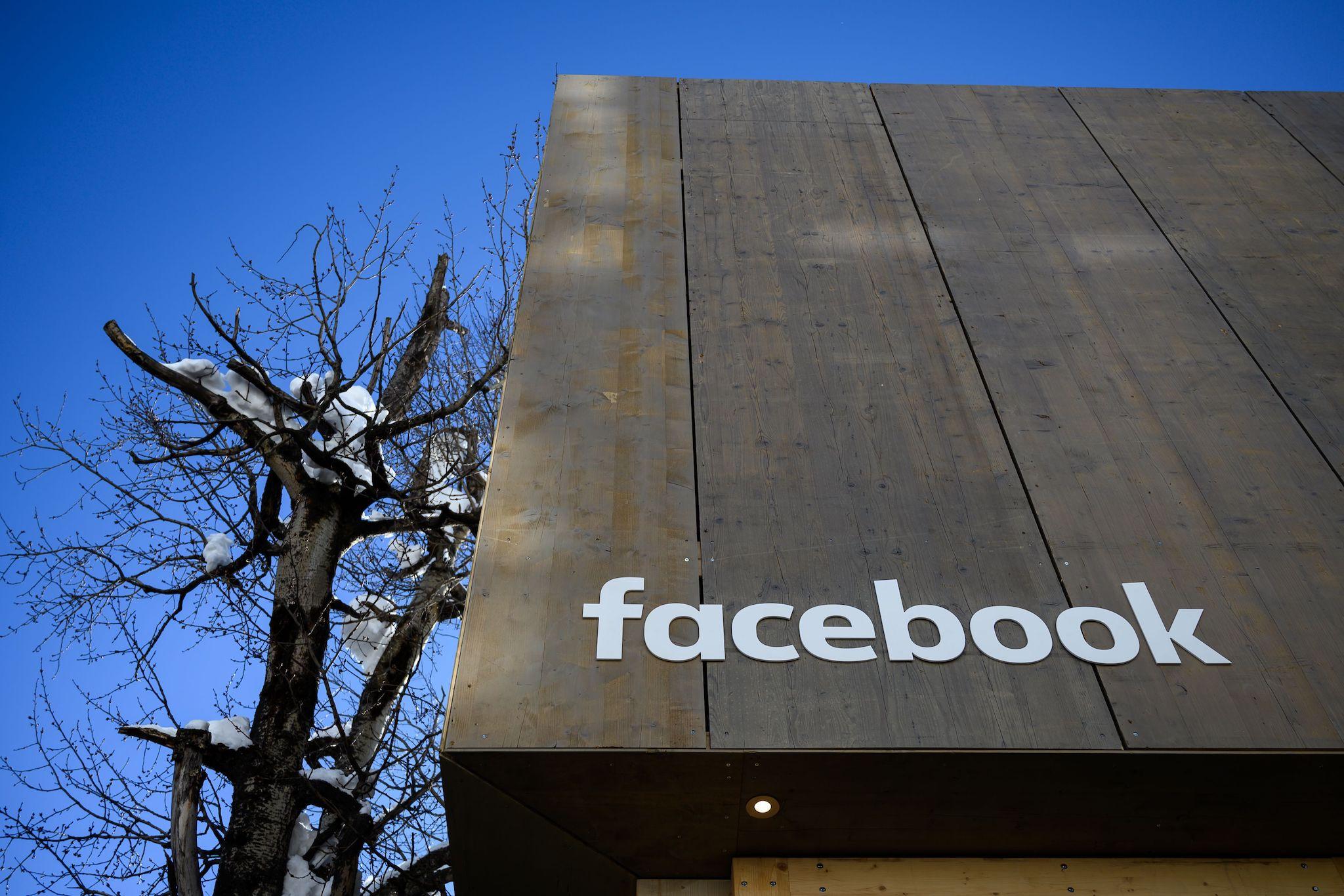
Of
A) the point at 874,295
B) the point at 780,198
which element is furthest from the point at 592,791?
the point at 780,198

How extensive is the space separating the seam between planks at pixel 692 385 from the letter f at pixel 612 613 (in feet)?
0.89

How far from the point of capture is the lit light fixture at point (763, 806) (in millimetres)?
3754

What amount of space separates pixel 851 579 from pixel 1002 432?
49.5 inches

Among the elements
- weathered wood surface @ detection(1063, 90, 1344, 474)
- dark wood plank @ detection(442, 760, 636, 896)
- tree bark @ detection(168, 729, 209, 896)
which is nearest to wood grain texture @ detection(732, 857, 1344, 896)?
dark wood plank @ detection(442, 760, 636, 896)

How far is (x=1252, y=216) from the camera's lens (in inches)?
254

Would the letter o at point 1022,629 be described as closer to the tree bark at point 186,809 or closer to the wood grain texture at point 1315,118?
the tree bark at point 186,809

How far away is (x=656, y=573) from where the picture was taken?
13.4 ft

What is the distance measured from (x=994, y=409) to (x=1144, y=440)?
0.69m

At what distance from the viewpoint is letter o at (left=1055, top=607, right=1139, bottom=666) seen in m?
3.84

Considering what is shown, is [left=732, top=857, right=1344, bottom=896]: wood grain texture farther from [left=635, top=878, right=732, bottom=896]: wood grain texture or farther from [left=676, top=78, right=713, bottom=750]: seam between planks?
[left=676, top=78, right=713, bottom=750]: seam between planks

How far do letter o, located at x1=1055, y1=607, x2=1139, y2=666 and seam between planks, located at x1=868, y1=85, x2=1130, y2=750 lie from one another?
0.05m

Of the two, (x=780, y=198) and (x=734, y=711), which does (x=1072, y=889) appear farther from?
(x=780, y=198)

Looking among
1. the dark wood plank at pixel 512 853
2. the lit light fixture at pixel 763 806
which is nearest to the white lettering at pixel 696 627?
the lit light fixture at pixel 763 806

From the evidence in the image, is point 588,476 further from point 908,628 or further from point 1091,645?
point 1091,645
